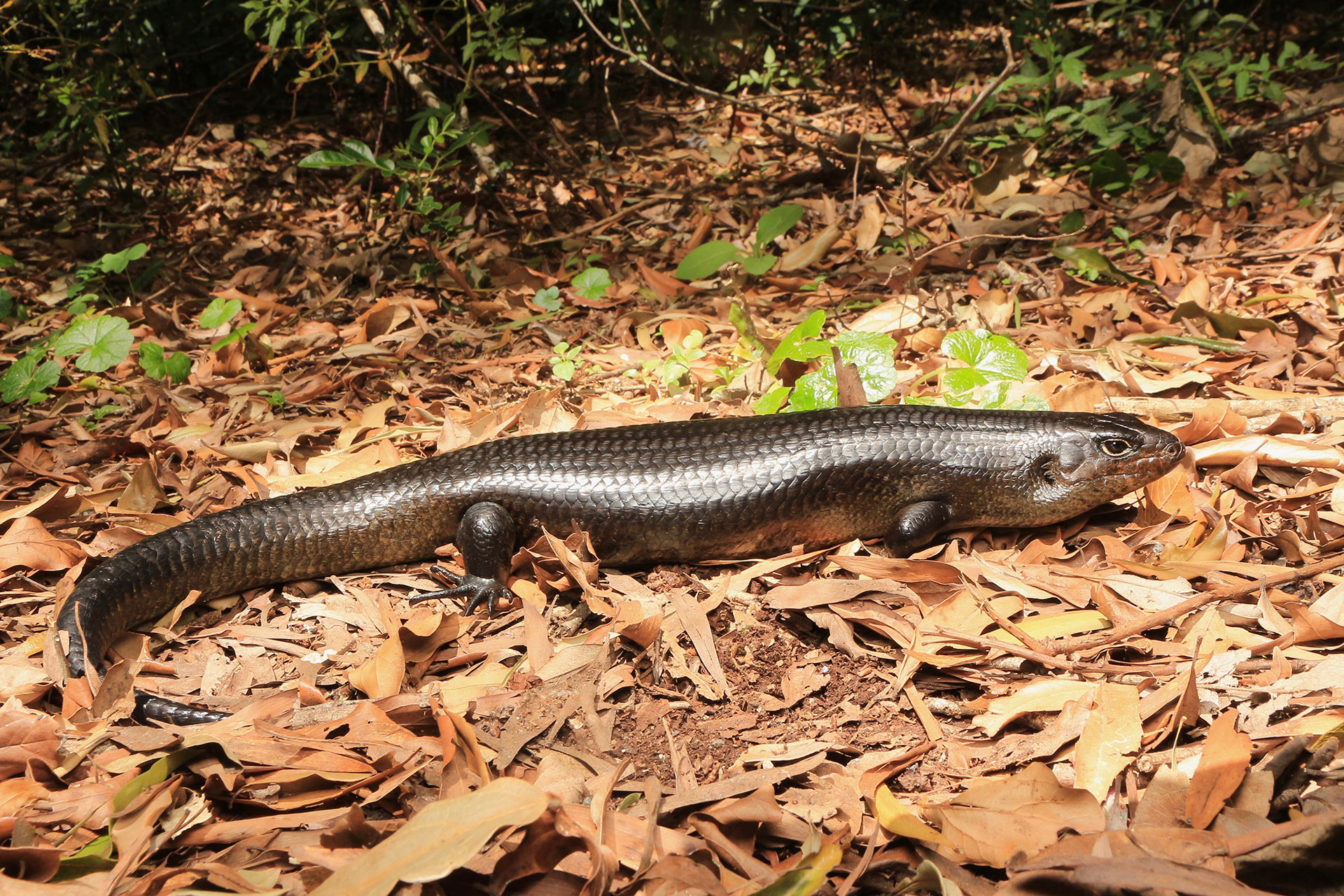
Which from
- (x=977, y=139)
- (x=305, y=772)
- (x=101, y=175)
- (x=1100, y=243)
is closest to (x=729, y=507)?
(x=305, y=772)

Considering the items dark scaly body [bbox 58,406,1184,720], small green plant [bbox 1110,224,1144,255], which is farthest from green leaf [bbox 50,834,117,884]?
small green plant [bbox 1110,224,1144,255]

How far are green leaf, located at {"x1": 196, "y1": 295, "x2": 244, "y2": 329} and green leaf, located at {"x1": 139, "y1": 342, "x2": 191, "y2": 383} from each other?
0.32m

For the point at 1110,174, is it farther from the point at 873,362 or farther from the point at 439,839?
the point at 439,839

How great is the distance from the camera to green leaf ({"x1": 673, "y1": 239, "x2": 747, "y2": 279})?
5.41m

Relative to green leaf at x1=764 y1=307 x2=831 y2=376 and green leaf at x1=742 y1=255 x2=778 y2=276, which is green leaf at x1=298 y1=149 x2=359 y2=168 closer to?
green leaf at x1=742 y1=255 x2=778 y2=276

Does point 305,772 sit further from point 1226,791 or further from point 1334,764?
point 1334,764

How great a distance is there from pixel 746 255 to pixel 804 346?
1.46 metres

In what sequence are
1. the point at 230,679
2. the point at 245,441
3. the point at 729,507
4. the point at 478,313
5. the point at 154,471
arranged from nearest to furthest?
the point at 230,679
the point at 729,507
the point at 154,471
the point at 245,441
the point at 478,313

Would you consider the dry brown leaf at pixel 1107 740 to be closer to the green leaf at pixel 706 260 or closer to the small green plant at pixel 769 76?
the green leaf at pixel 706 260

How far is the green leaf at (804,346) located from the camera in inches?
173

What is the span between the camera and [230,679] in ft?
10.7

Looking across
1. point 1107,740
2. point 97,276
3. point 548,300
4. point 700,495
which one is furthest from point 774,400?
point 97,276

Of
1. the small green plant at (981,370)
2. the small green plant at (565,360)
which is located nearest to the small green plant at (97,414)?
the small green plant at (565,360)

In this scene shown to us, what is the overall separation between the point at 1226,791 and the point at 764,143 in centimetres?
710
